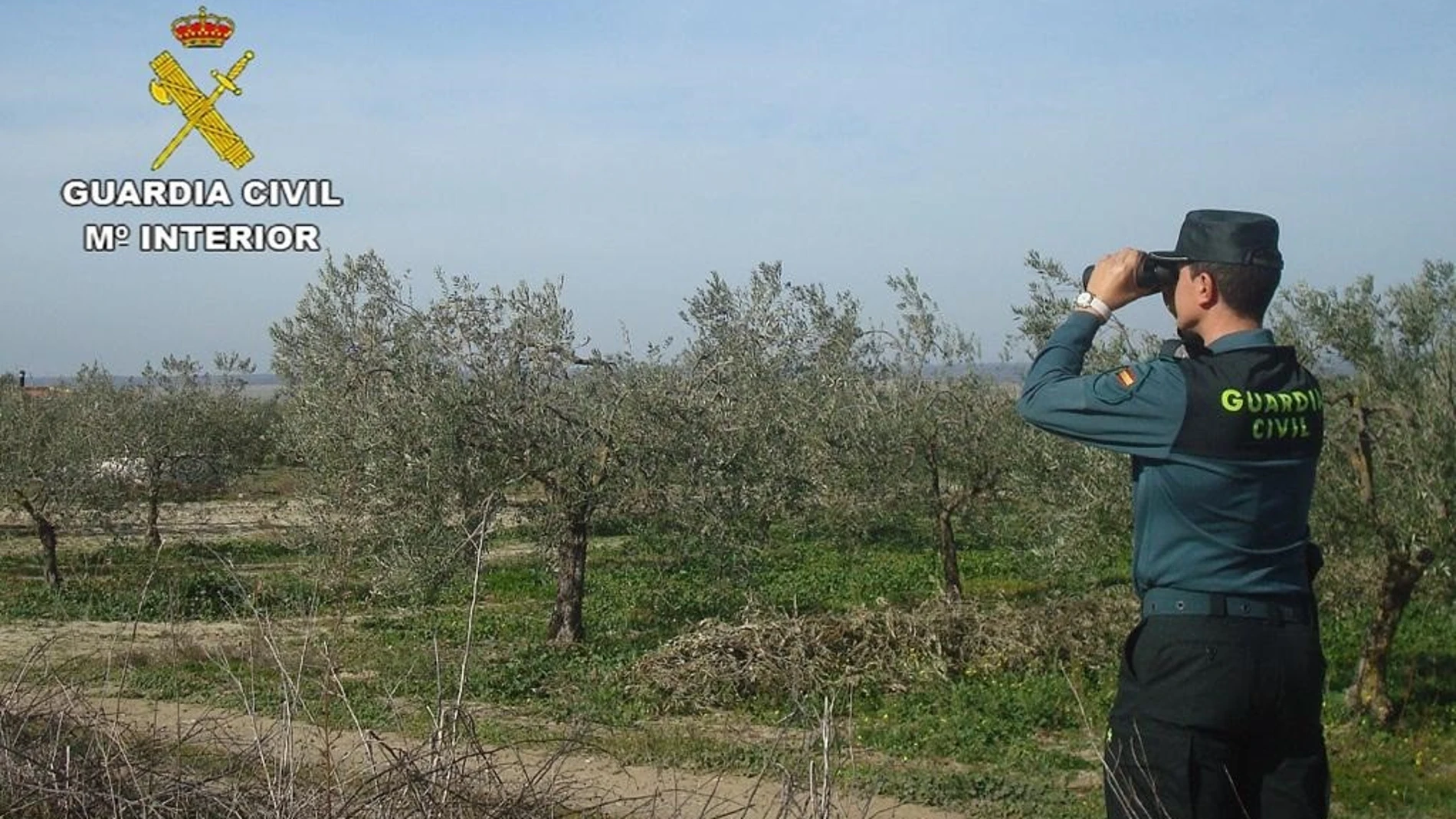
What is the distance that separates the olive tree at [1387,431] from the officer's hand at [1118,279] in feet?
21.1

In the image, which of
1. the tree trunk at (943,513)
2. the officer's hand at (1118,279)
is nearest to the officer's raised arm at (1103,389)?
the officer's hand at (1118,279)

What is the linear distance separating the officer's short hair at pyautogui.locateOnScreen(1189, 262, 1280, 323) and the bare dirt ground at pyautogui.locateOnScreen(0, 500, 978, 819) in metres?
1.32

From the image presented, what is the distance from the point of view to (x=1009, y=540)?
17.2 m

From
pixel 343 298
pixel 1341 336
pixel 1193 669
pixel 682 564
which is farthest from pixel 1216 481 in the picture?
pixel 343 298

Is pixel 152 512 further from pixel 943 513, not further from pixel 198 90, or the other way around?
pixel 943 513

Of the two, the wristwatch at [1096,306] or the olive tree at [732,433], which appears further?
the olive tree at [732,433]

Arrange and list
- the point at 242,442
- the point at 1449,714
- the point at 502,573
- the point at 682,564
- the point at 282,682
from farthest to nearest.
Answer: the point at 242,442 → the point at 502,573 → the point at 682,564 → the point at 1449,714 → the point at 282,682

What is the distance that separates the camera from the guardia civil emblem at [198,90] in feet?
49.1

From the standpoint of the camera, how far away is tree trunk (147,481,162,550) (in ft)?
60.9

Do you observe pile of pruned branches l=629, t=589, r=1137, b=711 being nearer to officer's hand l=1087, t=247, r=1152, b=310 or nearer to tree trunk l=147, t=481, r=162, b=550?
officer's hand l=1087, t=247, r=1152, b=310

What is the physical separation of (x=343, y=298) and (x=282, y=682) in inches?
467

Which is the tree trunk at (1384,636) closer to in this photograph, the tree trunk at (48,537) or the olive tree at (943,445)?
the olive tree at (943,445)

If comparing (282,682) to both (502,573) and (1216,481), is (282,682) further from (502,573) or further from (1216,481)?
(502,573)

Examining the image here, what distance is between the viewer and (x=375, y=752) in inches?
151
